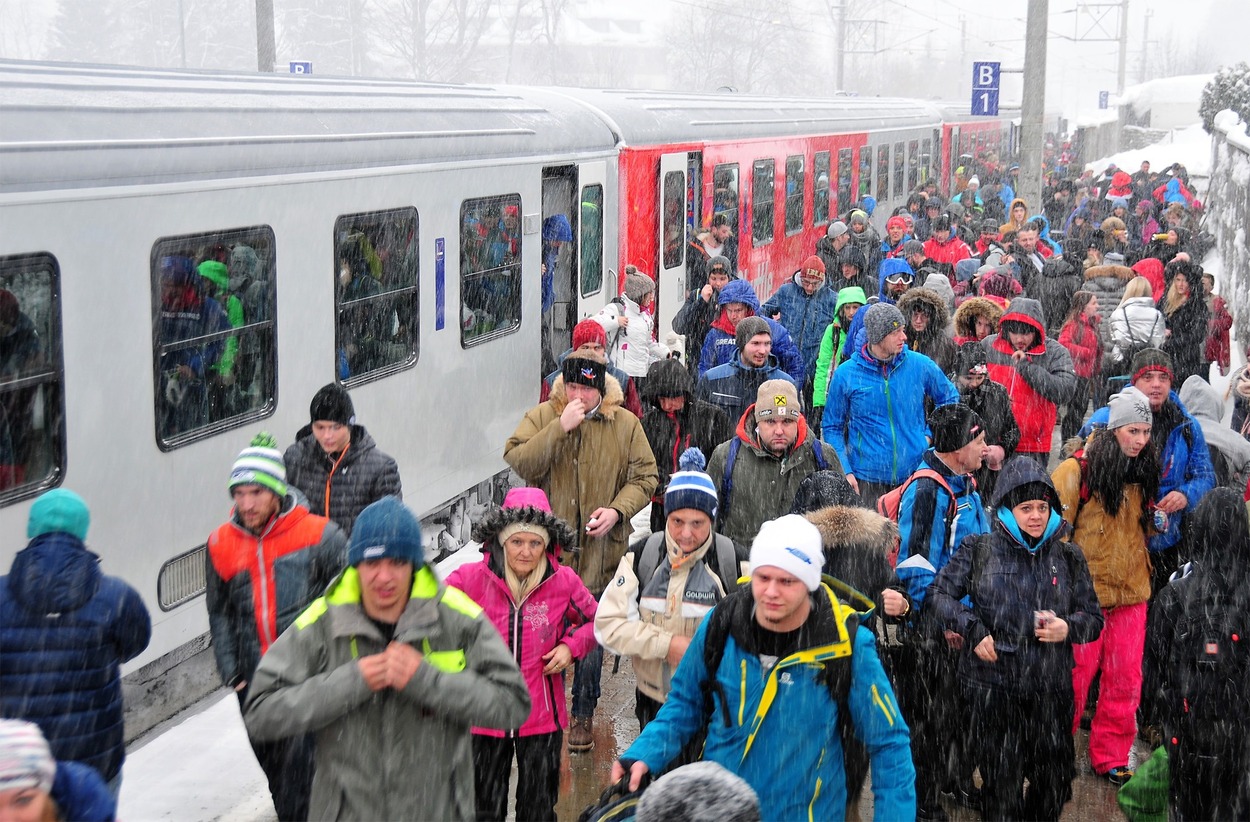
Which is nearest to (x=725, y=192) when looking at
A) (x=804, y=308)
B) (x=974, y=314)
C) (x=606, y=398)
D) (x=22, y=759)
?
(x=804, y=308)

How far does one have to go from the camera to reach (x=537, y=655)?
5.11m

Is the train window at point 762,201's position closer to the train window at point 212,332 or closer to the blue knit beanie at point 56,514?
the train window at point 212,332

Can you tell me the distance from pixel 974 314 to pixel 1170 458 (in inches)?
91.7

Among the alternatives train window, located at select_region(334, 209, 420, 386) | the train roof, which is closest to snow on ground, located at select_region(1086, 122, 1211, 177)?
the train roof

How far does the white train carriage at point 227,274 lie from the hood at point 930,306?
108 inches

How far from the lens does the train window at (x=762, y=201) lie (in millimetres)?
17266

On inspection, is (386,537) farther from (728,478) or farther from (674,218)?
(674,218)

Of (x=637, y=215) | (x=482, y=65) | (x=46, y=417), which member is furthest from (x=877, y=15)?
(x=46, y=417)

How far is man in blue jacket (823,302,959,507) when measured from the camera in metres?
7.54

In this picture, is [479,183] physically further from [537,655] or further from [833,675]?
[833,675]

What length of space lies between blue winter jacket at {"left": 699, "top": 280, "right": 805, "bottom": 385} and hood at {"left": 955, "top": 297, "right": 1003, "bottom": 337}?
0.98 m

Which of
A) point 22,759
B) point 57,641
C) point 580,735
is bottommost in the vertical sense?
point 580,735

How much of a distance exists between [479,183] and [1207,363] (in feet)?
17.8

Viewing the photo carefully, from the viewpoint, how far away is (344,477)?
244 inches
